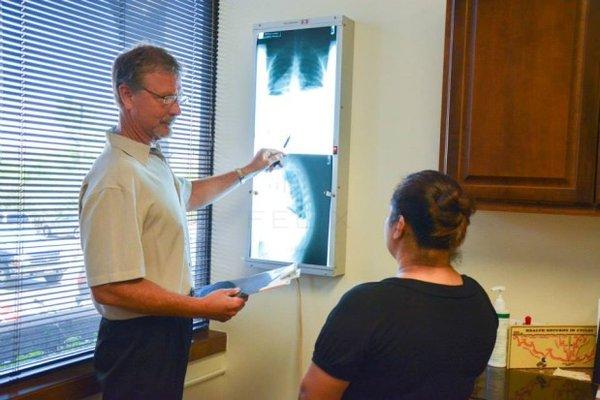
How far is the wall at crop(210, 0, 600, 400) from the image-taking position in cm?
198

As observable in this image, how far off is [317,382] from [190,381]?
1.23 m

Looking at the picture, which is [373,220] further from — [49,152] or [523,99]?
[49,152]

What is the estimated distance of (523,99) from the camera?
1.72m

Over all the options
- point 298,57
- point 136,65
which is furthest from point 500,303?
point 136,65

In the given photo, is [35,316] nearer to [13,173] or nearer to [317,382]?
[13,173]

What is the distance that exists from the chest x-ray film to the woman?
34.7 inches

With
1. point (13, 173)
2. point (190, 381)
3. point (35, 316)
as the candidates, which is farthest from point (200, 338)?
point (13, 173)

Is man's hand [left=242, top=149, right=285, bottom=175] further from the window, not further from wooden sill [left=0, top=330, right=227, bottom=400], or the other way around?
wooden sill [left=0, top=330, right=227, bottom=400]

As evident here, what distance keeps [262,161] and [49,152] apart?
769 millimetres

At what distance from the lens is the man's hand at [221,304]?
1682 millimetres

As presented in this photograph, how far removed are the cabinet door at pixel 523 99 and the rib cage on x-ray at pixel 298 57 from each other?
0.55 m

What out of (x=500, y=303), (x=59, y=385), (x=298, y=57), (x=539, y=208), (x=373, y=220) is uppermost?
(x=298, y=57)

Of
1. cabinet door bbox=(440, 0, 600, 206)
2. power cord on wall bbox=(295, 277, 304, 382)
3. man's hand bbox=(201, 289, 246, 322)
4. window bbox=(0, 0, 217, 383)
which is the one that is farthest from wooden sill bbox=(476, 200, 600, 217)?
window bbox=(0, 0, 217, 383)

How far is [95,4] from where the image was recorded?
2037mm
